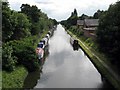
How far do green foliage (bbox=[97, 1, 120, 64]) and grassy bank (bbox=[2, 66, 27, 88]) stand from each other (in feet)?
33.4

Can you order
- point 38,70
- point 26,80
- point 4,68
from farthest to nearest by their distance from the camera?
point 38,70 → point 26,80 → point 4,68

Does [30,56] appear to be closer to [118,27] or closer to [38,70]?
[38,70]

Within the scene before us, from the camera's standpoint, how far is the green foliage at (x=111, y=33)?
Result: 28.4m

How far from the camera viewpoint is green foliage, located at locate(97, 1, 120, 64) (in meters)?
28.4

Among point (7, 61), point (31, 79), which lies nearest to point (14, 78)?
point (7, 61)

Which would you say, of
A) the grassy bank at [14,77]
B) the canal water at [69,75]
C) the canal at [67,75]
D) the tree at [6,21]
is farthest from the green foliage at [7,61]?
the tree at [6,21]

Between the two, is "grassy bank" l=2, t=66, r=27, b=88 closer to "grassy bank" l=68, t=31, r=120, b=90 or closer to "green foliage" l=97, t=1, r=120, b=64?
"grassy bank" l=68, t=31, r=120, b=90

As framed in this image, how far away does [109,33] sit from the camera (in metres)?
29.8

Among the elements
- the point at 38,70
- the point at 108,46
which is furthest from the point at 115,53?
the point at 38,70

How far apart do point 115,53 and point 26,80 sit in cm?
1087

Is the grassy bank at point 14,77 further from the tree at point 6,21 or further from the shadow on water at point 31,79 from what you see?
the tree at point 6,21

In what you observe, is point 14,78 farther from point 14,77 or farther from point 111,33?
point 111,33

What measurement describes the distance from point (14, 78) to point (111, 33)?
11476 millimetres

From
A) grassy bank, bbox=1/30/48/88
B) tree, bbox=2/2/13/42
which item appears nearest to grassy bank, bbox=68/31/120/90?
grassy bank, bbox=1/30/48/88
